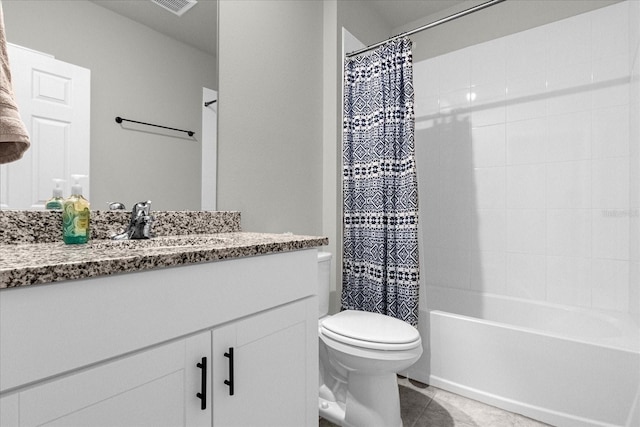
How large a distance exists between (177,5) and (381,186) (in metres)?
1.28

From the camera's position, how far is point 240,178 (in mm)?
1687

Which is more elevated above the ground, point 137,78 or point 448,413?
point 137,78

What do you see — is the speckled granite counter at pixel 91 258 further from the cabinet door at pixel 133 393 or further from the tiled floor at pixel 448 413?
the tiled floor at pixel 448 413

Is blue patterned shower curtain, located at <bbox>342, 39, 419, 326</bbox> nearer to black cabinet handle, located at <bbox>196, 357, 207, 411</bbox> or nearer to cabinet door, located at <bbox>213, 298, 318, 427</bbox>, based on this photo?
cabinet door, located at <bbox>213, 298, 318, 427</bbox>

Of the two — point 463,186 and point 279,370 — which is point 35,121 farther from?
point 463,186

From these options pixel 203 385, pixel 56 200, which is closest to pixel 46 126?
pixel 56 200

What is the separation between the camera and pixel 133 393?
2.25 ft

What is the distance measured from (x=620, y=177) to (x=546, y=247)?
1.86ft

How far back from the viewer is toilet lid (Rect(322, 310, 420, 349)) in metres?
1.36

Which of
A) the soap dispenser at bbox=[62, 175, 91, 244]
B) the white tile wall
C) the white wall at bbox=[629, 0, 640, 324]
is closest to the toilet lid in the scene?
Result: the soap dispenser at bbox=[62, 175, 91, 244]

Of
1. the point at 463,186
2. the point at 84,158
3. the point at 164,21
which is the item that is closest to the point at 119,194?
the point at 84,158

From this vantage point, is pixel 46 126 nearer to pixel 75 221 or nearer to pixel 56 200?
pixel 56 200

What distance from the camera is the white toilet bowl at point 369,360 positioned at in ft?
4.43

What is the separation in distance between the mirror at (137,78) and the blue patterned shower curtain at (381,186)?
86 centimetres
